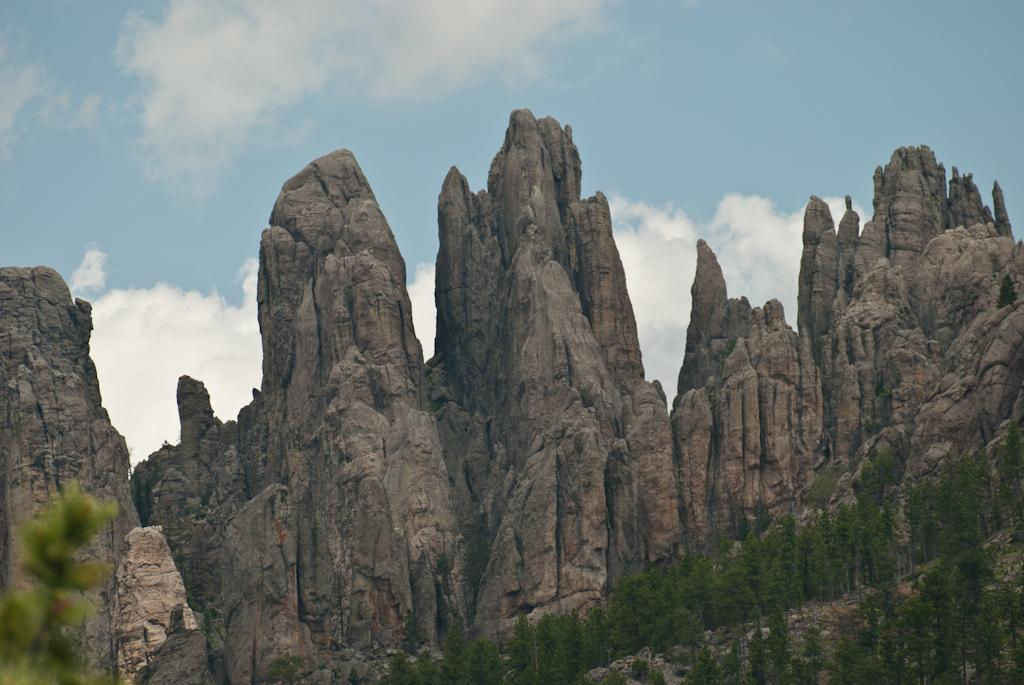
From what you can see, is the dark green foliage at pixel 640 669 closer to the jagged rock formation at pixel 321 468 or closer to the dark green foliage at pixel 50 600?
the jagged rock formation at pixel 321 468

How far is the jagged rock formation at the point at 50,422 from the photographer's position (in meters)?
140

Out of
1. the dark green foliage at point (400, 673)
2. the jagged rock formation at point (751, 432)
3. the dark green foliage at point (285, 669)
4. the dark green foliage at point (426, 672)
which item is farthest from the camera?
the jagged rock formation at point (751, 432)

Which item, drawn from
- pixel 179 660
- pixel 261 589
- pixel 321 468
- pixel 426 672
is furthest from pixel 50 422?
pixel 426 672

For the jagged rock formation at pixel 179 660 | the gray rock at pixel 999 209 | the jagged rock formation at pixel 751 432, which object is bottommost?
the jagged rock formation at pixel 179 660

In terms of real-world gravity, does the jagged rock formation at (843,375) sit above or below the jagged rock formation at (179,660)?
above

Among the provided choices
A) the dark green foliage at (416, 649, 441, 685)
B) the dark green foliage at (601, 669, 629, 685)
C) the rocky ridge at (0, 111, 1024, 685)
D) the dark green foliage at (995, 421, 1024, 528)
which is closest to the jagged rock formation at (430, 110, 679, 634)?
the rocky ridge at (0, 111, 1024, 685)

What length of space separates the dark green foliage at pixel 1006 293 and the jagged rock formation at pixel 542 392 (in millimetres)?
40473

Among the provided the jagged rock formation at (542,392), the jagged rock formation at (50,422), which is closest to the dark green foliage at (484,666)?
the jagged rock formation at (542,392)

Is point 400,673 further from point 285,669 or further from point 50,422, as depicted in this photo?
point 50,422

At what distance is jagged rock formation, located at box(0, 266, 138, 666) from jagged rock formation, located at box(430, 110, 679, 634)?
4234 centimetres

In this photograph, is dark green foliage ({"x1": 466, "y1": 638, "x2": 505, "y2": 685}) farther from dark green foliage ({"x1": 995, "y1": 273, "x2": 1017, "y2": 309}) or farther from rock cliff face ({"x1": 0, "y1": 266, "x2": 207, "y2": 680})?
dark green foliage ({"x1": 995, "y1": 273, "x2": 1017, "y2": 309})

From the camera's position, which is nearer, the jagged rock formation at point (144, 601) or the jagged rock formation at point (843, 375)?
the jagged rock formation at point (144, 601)

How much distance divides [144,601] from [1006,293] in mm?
96594

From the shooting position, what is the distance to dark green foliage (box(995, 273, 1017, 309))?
127m
